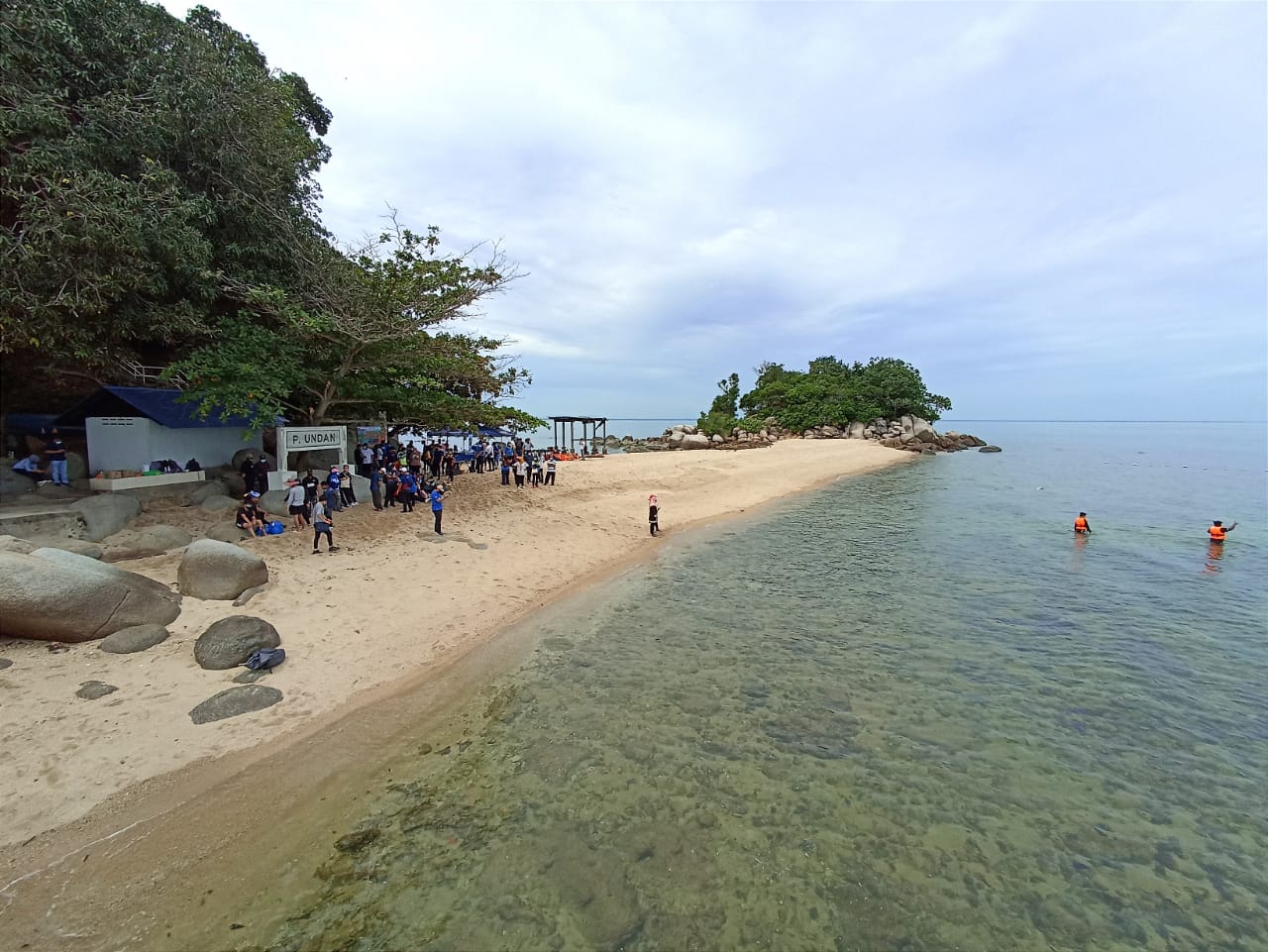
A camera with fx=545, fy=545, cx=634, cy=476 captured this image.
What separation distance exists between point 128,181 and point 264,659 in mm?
13584

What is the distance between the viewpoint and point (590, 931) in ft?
16.6

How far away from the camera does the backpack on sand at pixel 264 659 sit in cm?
884

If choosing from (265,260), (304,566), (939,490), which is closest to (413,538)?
(304,566)

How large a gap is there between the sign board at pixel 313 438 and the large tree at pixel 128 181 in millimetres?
3684

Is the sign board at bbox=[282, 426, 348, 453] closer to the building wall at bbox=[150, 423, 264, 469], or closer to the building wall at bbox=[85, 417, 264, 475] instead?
the building wall at bbox=[150, 423, 264, 469]

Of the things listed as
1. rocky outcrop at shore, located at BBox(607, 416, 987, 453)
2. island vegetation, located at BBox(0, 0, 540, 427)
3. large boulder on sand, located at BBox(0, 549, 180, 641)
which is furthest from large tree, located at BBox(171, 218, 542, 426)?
rocky outcrop at shore, located at BBox(607, 416, 987, 453)

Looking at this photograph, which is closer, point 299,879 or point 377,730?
point 299,879

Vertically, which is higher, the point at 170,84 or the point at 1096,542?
the point at 170,84

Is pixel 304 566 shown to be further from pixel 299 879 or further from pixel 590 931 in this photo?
pixel 590 931

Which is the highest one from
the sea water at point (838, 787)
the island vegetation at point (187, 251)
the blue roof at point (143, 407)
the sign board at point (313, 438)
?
the island vegetation at point (187, 251)

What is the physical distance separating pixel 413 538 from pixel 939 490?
32647 mm

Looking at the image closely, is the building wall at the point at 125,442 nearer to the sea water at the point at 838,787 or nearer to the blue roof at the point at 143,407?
the blue roof at the point at 143,407

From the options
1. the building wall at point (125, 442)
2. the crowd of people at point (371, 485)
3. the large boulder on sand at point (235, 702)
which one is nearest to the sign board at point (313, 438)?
the crowd of people at point (371, 485)

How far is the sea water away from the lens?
524cm
